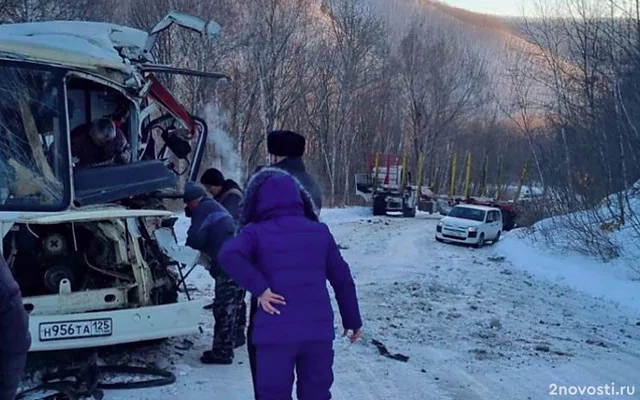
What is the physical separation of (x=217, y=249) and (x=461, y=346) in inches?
122

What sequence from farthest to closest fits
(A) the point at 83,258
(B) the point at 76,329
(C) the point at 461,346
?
(C) the point at 461,346 → (A) the point at 83,258 → (B) the point at 76,329

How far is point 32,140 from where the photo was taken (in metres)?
6.56

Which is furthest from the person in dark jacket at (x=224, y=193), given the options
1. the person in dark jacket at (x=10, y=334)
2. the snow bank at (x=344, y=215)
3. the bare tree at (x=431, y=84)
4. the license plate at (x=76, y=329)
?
the bare tree at (x=431, y=84)

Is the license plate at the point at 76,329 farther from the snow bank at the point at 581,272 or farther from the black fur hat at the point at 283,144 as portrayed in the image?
Result: the snow bank at the point at 581,272

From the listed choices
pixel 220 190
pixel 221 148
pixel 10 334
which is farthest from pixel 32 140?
pixel 221 148

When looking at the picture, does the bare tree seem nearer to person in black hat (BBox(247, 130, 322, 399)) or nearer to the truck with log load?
the truck with log load

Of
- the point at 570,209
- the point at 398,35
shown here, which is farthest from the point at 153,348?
the point at 398,35

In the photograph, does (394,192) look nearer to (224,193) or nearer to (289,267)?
(224,193)

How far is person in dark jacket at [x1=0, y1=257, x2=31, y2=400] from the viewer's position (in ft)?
11.8

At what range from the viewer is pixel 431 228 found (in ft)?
101

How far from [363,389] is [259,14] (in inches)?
1312

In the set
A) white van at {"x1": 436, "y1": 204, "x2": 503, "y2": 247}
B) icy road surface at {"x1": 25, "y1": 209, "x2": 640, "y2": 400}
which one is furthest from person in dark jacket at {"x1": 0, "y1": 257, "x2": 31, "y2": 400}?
white van at {"x1": 436, "y1": 204, "x2": 503, "y2": 247}

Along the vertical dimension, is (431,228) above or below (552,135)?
below

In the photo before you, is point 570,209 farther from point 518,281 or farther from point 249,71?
point 249,71
